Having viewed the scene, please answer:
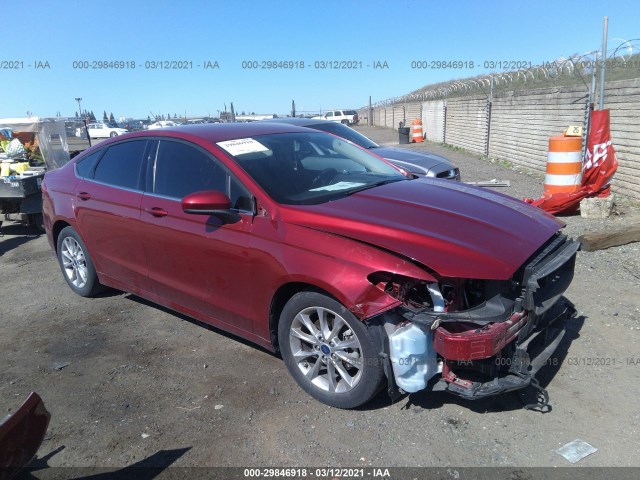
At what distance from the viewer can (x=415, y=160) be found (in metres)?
7.93

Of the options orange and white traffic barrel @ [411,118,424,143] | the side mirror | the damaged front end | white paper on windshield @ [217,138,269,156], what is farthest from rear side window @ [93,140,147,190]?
orange and white traffic barrel @ [411,118,424,143]

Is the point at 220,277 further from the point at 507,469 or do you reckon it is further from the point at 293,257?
the point at 507,469

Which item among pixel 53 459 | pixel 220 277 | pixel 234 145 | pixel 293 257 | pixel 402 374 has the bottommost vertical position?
pixel 53 459

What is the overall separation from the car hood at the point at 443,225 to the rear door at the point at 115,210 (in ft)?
5.80

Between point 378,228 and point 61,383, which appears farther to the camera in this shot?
point 61,383

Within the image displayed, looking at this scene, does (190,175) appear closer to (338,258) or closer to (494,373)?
(338,258)

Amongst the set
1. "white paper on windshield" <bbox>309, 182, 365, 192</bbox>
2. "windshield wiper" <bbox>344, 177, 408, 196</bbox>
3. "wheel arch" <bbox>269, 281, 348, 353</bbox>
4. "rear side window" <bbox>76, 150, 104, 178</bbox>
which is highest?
"rear side window" <bbox>76, 150, 104, 178</bbox>

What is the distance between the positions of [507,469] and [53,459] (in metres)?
2.58

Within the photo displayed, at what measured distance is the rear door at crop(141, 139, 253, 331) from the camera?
3535mm

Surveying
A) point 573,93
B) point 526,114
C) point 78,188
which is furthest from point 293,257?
point 526,114

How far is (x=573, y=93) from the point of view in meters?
10.8

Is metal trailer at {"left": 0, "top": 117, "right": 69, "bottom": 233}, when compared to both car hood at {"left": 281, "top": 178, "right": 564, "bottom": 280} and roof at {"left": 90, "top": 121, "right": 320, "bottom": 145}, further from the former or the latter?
car hood at {"left": 281, "top": 178, "right": 564, "bottom": 280}

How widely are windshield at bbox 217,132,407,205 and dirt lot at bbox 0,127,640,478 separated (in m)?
1.36

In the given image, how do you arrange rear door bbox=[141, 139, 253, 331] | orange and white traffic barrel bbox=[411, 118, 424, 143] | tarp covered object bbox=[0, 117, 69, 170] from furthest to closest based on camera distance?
orange and white traffic barrel bbox=[411, 118, 424, 143]
tarp covered object bbox=[0, 117, 69, 170]
rear door bbox=[141, 139, 253, 331]
